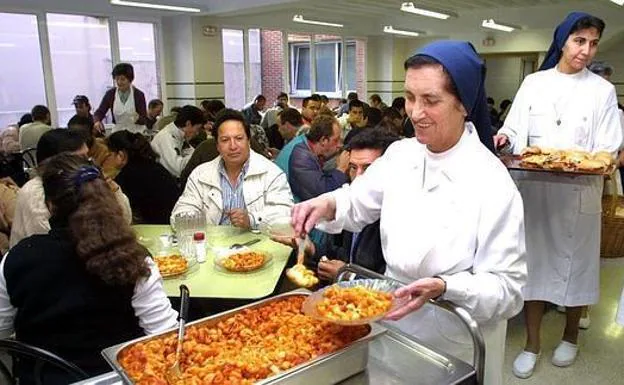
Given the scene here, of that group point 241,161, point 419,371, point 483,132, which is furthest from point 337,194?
point 241,161

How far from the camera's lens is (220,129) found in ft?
9.04

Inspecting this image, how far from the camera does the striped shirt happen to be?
8.99 feet

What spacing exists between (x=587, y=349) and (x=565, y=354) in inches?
10.2

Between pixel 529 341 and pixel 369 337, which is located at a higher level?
pixel 369 337

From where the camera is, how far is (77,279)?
4.64 feet

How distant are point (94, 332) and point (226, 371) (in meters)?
0.64

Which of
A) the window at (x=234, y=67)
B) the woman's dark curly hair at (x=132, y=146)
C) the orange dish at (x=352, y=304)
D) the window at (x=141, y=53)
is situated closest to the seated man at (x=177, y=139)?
the woman's dark curly hair at (x=132, y=146)

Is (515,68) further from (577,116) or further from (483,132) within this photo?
(483,132)

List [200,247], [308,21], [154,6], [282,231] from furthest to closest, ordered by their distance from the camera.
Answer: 1. [308,21]
2. [154,6]
3. [200,247]
4. [282,231]

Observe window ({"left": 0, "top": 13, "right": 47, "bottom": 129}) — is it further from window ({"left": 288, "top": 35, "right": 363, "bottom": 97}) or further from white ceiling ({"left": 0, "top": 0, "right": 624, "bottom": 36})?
window ({"left": 288, "top": 35, "right": 363, "bottom": 97})

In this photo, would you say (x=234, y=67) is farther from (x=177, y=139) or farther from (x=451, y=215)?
(x=451, y=215)

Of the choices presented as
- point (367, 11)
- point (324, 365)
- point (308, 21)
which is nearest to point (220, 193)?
point (324, 365)

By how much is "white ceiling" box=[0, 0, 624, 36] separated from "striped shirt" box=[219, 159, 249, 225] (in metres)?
5.01

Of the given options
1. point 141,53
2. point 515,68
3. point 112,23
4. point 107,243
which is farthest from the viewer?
point 515,68
